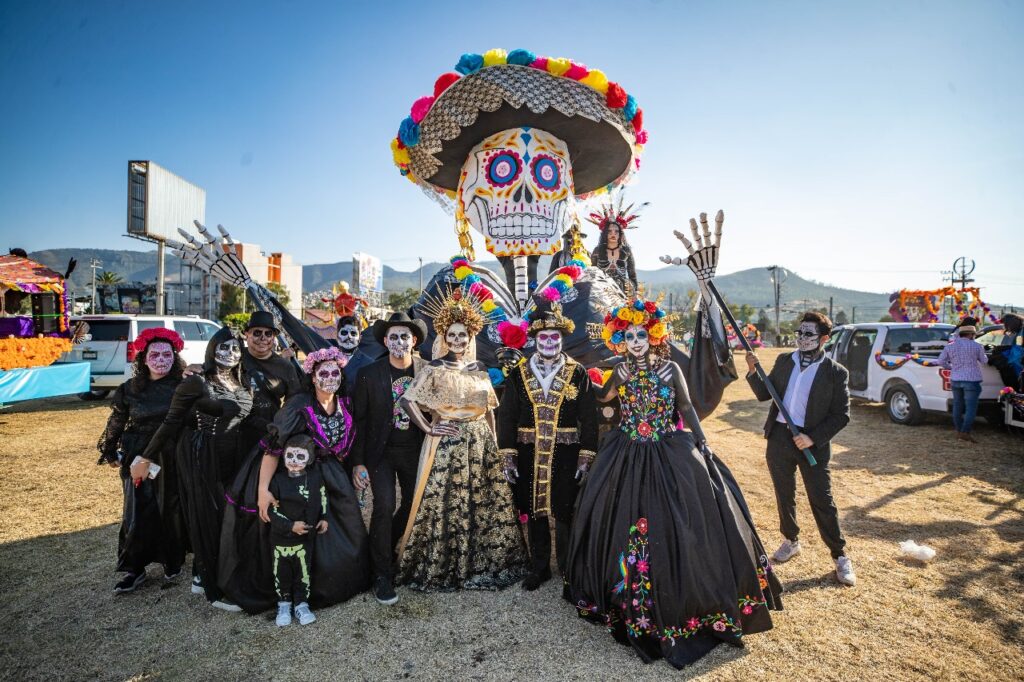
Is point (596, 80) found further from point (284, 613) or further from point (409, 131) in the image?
point (284, 613)

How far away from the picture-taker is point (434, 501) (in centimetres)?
376

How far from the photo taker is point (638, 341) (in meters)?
3.53

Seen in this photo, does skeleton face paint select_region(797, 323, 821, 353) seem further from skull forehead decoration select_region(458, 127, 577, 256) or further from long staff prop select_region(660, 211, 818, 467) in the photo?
skull forehead decoration select_region(458, 127, 577, 256)

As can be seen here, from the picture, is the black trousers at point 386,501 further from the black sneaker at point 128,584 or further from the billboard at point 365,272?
the billboard at point 365,272

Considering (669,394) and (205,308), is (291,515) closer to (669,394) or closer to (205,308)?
(669,394)

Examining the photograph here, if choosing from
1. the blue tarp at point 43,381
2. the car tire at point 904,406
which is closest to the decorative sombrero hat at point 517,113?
the car tire at point 904,406

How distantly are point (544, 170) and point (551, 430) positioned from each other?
111 inches

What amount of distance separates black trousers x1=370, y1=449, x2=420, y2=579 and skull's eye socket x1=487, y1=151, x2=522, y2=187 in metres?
2.90

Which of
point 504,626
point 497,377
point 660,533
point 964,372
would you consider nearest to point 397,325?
point 497,377

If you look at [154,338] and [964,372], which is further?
[964,372]

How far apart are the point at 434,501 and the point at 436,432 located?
19.7 inches

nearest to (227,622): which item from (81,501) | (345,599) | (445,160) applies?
(345,599)

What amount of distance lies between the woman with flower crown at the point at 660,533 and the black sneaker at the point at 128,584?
3149 mm

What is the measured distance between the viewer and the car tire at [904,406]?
961cm
